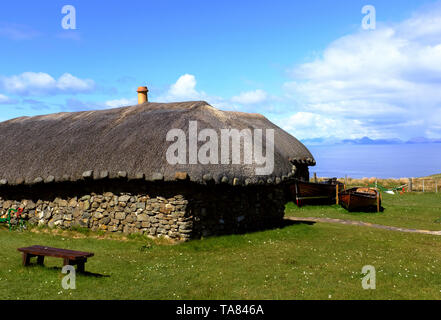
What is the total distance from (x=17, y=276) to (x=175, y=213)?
5946 millimetres

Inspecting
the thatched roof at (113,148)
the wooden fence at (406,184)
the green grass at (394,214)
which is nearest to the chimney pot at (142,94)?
the thatched roof at (113,148)

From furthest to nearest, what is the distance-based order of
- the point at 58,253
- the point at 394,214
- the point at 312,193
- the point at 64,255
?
1. the point at 312,193
2. the point at 394,214
3. the point at 58,253
4. the point at 64,255

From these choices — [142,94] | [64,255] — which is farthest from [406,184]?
[64,255]

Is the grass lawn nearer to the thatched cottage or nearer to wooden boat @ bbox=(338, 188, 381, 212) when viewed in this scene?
the thatched cottage

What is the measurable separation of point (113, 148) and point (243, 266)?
8.15 meters

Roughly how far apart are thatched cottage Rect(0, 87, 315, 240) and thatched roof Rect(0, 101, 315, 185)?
0.05 m

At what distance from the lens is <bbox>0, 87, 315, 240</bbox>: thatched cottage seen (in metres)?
15.0

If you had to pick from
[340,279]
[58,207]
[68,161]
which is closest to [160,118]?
[68,161]

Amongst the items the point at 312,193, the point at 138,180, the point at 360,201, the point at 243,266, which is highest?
the point at 138,180

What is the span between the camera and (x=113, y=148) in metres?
16.8

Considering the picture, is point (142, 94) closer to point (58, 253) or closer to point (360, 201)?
point (360, 201)

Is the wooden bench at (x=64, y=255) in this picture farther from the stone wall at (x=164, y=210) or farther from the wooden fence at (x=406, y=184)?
the wooden fence at (x=406, y=184)

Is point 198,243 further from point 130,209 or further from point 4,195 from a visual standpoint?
point 4,195

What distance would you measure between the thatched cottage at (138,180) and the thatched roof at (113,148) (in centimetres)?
5
